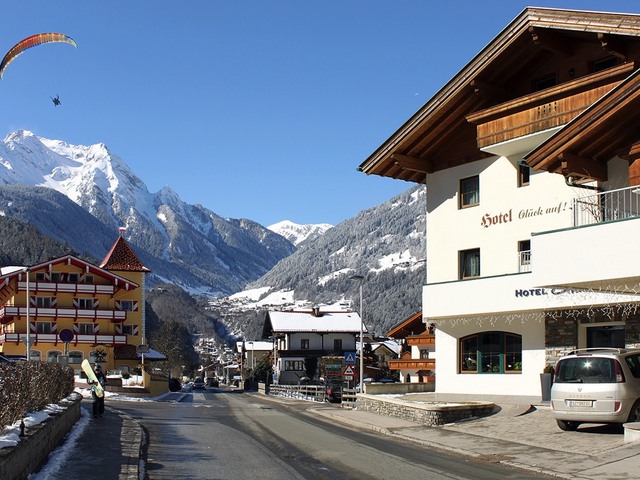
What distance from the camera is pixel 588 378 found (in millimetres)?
19266

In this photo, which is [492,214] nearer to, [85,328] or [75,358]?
[75,358]

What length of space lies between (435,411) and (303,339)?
73788mm

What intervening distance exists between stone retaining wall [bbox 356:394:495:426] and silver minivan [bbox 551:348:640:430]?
516 centimetres

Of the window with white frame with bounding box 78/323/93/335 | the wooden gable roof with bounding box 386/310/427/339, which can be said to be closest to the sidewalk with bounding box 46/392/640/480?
the wooden gable roof with bounding box 386/310/427/339

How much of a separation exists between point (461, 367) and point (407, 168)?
8.30 m

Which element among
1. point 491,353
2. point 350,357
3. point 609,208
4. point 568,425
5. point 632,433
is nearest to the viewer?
point 632,433

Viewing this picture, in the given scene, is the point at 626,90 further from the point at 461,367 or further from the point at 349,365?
the point at 349,365

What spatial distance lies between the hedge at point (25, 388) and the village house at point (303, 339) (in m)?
75.6

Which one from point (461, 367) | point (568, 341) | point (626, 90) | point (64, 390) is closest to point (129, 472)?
point (64, 390)

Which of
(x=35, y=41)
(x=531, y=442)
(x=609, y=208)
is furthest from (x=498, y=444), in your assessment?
(x=35, y=41)

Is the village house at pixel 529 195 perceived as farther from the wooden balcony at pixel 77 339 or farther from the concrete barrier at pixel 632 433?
the wooden balcony at pixel 77 339

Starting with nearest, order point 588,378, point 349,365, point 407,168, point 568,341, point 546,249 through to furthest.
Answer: point 588,378 → point 546,249 → point 568,341 → point 407,168 → point 349,365

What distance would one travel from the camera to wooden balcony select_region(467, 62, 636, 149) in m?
24.4

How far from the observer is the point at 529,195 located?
28906mm
